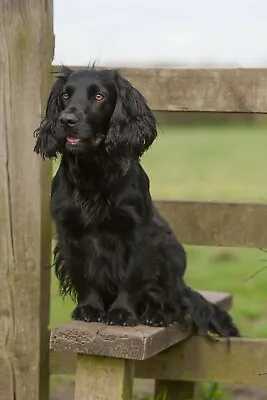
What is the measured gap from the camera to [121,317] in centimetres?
348

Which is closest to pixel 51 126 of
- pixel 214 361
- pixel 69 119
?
pixel 69 119

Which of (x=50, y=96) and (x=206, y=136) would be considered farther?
(x=206, y=136)

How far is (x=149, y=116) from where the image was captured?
11.5 ft

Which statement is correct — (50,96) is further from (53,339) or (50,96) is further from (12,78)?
(53,339)

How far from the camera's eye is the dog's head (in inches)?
131

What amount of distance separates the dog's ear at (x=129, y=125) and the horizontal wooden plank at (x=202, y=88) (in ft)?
1.13

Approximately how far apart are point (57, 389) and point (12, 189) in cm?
165

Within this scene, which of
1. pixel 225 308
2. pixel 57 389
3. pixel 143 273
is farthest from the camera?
pixel 57 389

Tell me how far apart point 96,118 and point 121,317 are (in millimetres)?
712

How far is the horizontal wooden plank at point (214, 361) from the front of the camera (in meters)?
3.73

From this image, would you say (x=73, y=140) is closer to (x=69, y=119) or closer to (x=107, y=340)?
(x=69, y=119)

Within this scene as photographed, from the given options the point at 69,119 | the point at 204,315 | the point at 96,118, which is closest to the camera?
the point at 69,119

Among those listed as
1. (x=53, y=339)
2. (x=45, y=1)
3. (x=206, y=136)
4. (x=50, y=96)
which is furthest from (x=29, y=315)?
(x=206, y=136)

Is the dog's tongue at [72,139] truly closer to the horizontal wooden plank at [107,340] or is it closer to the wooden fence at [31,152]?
the wooden fence at [31,152]
